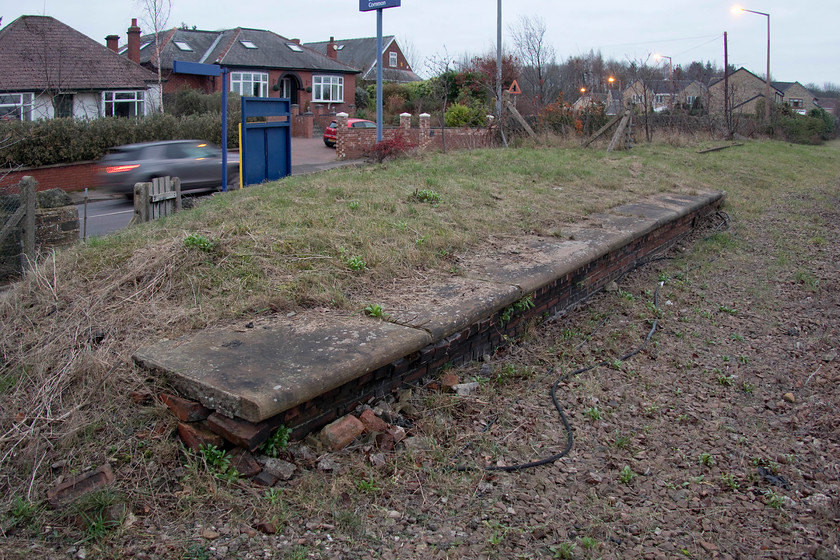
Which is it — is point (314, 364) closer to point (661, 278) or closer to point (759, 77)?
point (661, 278)

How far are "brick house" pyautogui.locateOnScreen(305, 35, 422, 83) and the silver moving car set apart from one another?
4022cm

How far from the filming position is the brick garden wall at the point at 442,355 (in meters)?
3.40

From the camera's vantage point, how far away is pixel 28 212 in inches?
276

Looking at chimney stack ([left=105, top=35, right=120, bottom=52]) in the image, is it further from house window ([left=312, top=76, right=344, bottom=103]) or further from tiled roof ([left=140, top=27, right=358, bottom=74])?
house window ([left=312, top=76, right=344, bottom=103])

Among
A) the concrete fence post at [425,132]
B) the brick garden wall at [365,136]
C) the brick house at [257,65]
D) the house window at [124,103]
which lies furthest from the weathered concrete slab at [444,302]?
the brick house at [257,65]

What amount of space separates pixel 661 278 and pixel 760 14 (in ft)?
126

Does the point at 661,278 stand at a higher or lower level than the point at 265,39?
lower

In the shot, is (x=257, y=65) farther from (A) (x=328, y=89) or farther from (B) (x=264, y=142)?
(B) (x=264, y=142)

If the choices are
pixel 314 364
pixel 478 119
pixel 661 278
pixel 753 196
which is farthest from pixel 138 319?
pixel 478 119

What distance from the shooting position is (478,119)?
84.9 feet

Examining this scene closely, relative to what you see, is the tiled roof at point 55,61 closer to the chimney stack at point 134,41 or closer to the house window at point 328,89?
the chimney stack at point 134,41

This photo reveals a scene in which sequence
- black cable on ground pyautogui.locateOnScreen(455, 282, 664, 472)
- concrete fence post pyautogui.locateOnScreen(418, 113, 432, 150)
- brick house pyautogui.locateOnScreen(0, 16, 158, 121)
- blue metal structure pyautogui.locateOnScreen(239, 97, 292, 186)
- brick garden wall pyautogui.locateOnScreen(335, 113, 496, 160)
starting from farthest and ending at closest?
brick house pyautogui.locateOnScreen(0, 16, 158, 121), concrete fence post pyautogui.locateOnScreen(418, 113, 432, 150), brick garden wall pyautogui.locateOnScreen(335, 113, 496, 160), blue metal structure pyautogui.locateOnScreen(239, 97, 292, 186), black cable on ground pyautogui.locateOnScreen(455, 282, 664, 472)

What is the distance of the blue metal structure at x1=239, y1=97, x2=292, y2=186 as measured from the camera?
12320 mm

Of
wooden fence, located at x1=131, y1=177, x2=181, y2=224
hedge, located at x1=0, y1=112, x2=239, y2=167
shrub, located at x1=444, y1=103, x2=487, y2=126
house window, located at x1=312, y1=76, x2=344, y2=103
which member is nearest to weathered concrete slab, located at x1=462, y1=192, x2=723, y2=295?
wooden fence, located at x1=131, y1=177, x2=181, y2=224
